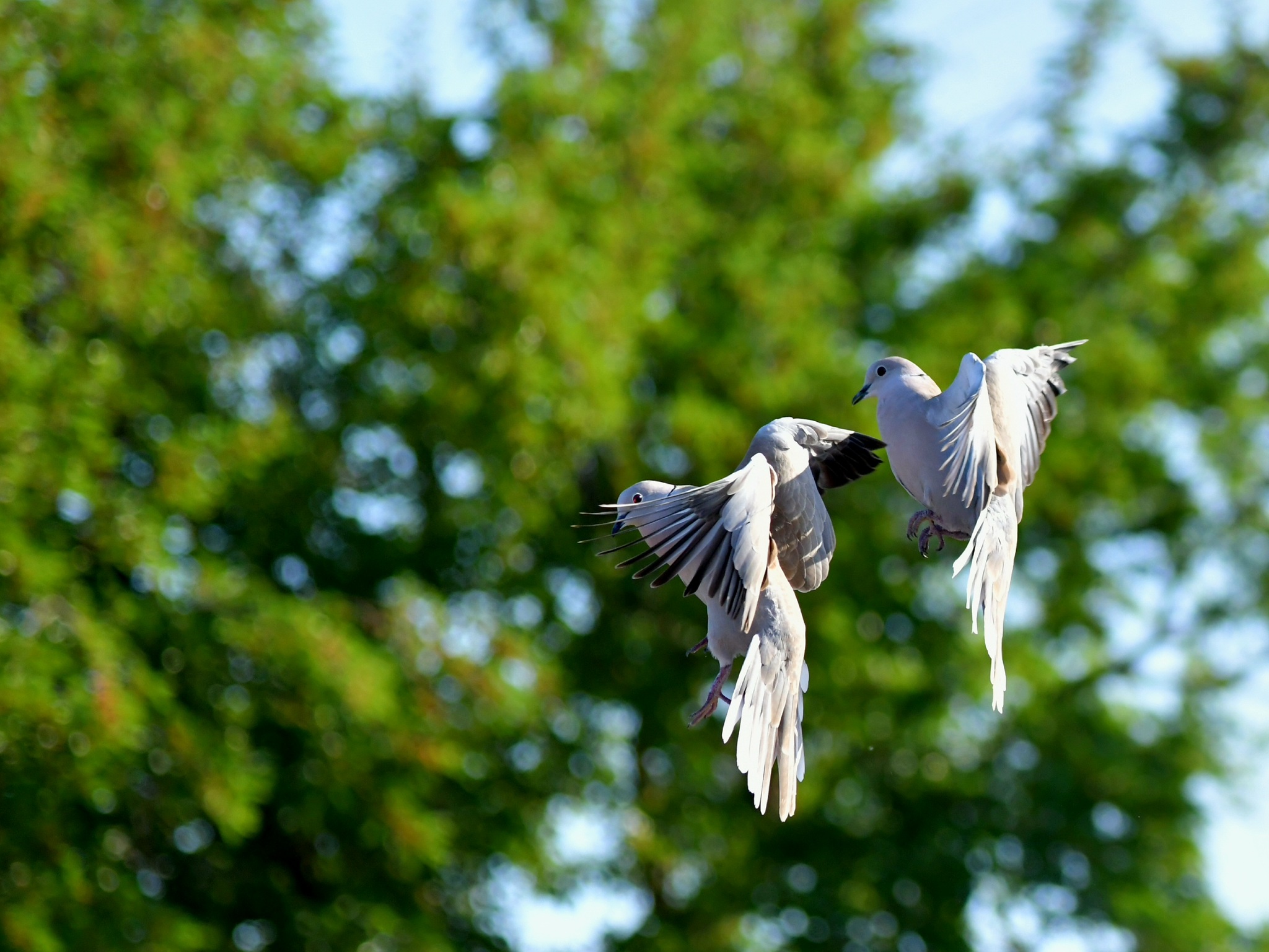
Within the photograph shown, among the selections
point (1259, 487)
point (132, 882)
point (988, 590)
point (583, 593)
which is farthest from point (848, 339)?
point (988, 590)

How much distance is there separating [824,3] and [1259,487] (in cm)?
694

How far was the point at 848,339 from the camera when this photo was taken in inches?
604

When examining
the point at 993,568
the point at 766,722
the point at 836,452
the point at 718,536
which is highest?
the point at 836,452

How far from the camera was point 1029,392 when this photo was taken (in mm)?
4254

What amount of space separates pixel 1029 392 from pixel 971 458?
0.63 m

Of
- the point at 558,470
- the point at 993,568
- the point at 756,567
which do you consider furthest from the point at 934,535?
the point at 558,470

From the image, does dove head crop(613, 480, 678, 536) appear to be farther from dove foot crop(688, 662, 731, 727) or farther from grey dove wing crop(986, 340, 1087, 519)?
grey dove wing crop(986, 340, 1087, 519)

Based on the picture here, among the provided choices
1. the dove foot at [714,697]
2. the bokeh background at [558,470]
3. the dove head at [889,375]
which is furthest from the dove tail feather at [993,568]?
the bokeh background at [558,470]

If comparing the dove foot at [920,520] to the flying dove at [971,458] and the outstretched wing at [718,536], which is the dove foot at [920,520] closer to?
the flying dove at [971,458]

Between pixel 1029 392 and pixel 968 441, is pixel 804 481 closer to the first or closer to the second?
pixel 968 441

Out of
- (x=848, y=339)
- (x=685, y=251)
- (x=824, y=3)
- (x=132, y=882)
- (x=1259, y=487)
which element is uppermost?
(x=824, y=3)

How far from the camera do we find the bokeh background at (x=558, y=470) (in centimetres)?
1084

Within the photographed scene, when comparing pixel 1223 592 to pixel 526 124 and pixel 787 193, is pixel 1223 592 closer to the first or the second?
pixel 787 193

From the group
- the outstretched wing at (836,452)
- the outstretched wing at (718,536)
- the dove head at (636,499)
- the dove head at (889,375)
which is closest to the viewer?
the outstretched wing at (718,536)
